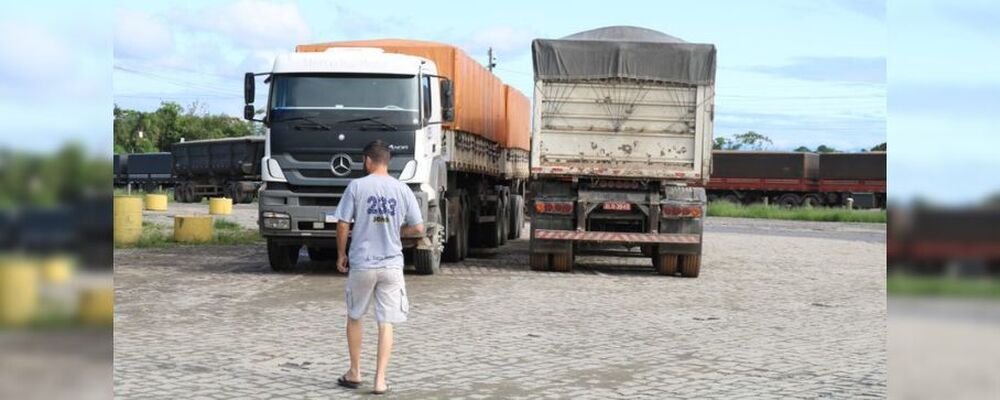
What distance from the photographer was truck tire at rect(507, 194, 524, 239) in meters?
25.6

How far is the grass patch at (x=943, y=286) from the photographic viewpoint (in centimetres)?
208

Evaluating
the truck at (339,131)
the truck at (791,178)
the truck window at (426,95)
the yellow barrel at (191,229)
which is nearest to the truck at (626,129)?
the truck at (339,131)

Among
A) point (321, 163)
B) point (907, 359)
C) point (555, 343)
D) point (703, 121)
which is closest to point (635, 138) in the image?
point (703, 121)

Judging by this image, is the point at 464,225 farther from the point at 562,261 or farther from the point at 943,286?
the point at 943,286

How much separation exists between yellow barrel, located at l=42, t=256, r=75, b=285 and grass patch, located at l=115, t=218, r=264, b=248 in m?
18.7

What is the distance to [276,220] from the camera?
1451cm

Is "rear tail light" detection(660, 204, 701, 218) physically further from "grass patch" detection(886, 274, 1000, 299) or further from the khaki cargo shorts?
"grass patch" detection(886, 274, 1000, 299)

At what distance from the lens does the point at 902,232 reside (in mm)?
2168

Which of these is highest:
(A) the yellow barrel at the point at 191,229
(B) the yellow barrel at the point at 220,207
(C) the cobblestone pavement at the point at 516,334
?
(B) the yellow barrel at the point at 220,207

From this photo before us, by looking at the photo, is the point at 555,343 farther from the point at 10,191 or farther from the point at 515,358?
the point at 10,191

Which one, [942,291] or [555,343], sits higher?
[942,291]

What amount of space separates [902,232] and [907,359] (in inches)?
19.1

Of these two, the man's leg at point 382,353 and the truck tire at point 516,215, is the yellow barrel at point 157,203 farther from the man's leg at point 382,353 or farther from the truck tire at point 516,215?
the man's leg at point 382,353

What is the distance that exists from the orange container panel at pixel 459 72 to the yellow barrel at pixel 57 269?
1377cm
